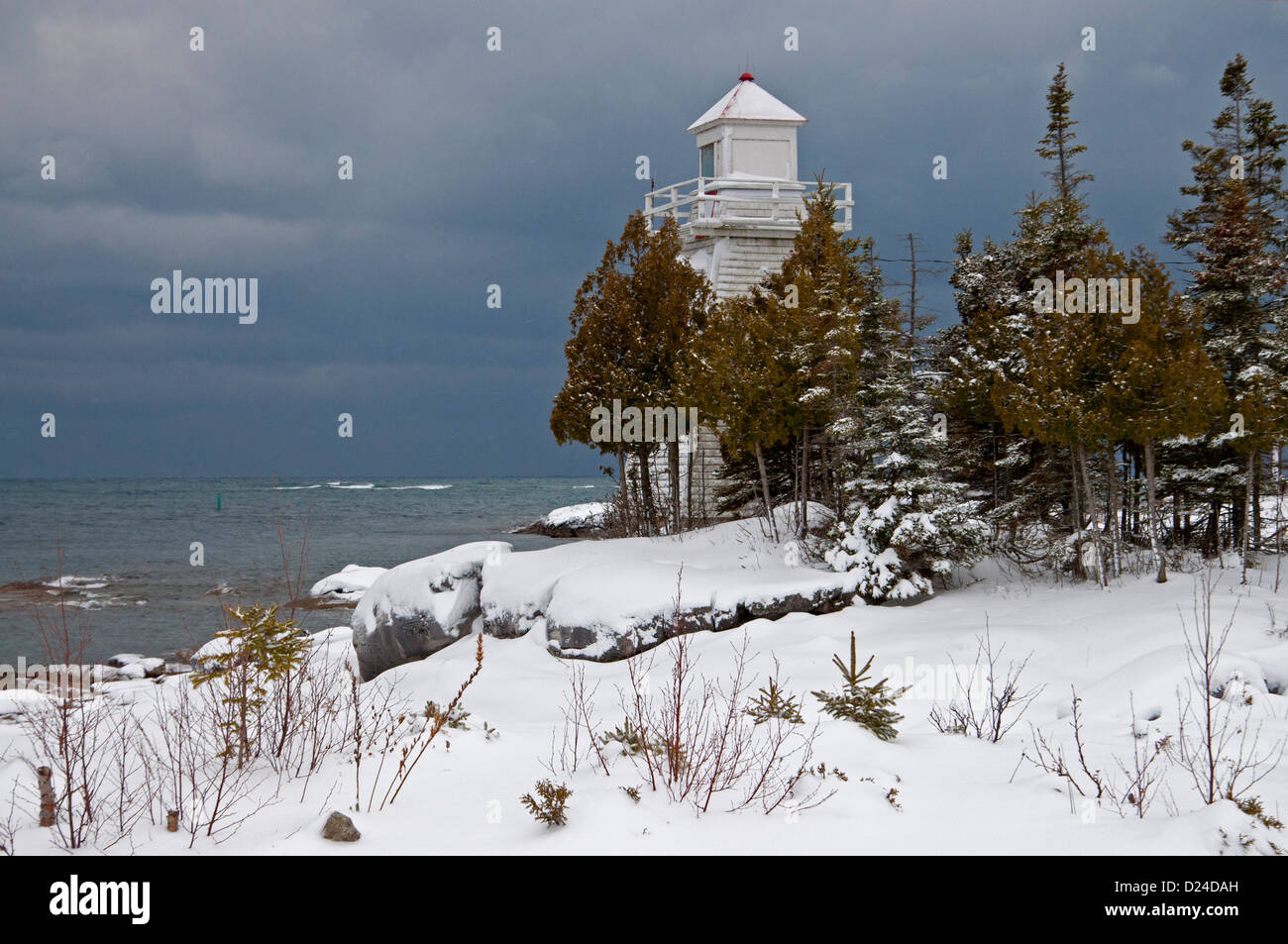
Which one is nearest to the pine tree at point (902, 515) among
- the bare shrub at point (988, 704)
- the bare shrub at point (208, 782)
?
the bare shrub at point (988, 704)

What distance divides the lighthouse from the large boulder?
39.2 ft

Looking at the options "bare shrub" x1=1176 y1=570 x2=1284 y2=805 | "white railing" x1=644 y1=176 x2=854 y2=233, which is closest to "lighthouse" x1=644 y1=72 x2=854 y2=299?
"white railing" x1=644 y1=176 x2=854 y2=233

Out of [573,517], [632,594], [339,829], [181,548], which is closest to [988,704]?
[632,594]

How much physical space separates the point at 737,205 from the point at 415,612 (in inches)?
584

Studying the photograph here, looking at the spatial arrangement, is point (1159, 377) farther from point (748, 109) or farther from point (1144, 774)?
point (748, 109)

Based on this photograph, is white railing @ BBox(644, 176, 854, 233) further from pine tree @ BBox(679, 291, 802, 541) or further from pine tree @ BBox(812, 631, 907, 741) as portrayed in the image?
pine tree @ BBox(812, 631, 907, 741)

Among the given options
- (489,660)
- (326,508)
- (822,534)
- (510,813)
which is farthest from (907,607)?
(326,508)

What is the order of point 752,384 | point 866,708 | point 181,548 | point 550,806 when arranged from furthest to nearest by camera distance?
point 181,548 < point 752,384 < point 866,708 < point 550,806

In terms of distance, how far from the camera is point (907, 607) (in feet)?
46.2

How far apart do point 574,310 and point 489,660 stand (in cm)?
998

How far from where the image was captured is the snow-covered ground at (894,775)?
511 centimetres

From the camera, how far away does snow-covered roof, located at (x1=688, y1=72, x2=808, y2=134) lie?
25812 millimetres

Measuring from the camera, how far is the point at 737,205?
981 inches

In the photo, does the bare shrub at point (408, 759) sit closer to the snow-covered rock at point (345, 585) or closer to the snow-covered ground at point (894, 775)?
the snow-covered ground at point (894, 775)
